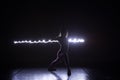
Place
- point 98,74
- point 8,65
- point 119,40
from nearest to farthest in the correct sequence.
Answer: point 98,74, point 8,65, point 119,40

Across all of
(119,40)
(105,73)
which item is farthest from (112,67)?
(119,40)

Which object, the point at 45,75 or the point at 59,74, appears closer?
the point at 45,75

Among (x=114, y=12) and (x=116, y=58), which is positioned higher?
(x=114, y=12)

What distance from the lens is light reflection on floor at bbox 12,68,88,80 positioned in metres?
8.98

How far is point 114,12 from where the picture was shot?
51.9 feet

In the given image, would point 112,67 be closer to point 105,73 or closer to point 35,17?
point 105,73

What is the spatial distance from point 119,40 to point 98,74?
488 cm

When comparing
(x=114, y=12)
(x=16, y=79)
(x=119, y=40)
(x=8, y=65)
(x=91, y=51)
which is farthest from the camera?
(x=114, y=12)

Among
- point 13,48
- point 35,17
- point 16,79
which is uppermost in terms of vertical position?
point 35,17

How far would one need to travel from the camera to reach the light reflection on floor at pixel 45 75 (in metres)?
8.98

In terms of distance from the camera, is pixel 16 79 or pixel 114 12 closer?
pixel 16 79

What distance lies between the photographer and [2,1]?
16.2 metres

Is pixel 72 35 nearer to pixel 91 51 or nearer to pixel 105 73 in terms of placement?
pixel 91 51

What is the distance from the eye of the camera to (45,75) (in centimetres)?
957
